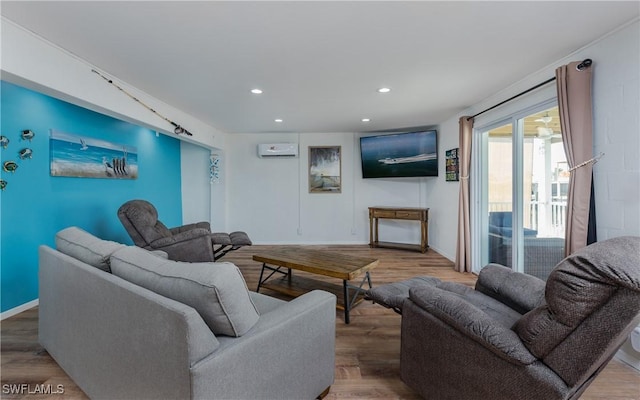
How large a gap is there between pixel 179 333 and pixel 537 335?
1342 millimetres

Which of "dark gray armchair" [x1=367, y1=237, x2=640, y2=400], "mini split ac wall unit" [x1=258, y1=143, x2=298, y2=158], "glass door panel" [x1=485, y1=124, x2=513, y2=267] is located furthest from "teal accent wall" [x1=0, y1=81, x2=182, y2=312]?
"glass door panel" [x1=485, y1=124, x2=513, y2=267]

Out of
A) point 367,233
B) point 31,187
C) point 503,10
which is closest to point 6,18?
point 31,187

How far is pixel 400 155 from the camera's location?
17.3 feet

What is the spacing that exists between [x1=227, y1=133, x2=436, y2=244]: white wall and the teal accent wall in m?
2.16

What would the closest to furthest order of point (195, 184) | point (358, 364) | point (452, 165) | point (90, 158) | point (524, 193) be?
point (358, 364)
point (524, 193)
point (90, 158)
point (452, 165)
point (195, 184)

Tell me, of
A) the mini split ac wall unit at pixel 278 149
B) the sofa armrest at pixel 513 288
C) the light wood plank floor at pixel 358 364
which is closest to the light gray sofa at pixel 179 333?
the light wood plank floor at pixel 358 364

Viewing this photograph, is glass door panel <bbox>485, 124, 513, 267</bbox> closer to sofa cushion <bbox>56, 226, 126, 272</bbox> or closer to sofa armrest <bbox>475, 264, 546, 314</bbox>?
sofa armrest <bbox>475, 264, 546, 314</bbox>

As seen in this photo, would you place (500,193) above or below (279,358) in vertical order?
above

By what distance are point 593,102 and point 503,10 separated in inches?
45.0

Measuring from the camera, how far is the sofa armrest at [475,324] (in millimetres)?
1133

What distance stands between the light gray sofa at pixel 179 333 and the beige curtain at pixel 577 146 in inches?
81.6

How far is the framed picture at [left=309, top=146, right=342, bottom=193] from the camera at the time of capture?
19.0 feet

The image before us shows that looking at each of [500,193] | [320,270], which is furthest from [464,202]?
[320,270]

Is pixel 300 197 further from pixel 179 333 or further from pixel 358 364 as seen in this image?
pixel 179 333
